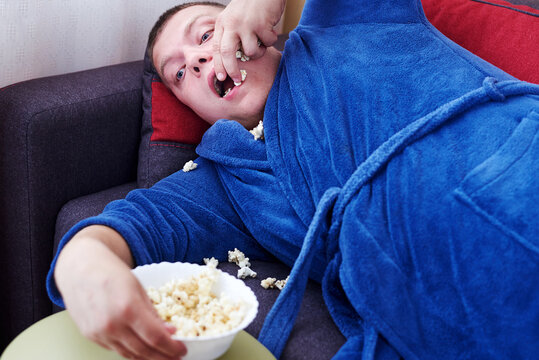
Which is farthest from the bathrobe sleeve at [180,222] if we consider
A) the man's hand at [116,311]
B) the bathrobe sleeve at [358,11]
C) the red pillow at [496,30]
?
the red pillow at [496,30]

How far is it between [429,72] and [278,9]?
0.39 metres

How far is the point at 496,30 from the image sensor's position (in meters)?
1.40

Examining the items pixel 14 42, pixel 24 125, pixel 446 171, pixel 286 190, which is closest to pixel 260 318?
pixel 286 190

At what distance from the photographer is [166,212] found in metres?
1.14

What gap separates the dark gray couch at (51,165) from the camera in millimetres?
1318

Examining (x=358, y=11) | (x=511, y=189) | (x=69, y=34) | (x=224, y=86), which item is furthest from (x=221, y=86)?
(x=511, y=189)

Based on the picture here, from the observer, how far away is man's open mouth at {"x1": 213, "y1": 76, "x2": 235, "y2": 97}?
1.32m

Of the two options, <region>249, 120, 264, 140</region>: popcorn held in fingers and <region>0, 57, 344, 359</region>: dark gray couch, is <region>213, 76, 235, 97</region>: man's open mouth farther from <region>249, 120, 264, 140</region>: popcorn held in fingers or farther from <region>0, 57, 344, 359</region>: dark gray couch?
<region>0, 57, 344, 359</region>: dark gray couch

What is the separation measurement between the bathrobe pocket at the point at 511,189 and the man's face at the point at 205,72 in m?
0.57

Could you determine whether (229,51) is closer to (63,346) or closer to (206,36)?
(206,36)

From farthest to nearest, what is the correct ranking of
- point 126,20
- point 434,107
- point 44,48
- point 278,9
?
1. point 126,20
2. point 44,48
3. point 278,9
4. point 434,107

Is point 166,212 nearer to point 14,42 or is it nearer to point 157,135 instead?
point 157,135

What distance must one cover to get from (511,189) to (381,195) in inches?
8.7

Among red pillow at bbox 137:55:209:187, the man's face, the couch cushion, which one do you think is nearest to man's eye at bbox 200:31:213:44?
the man's face
